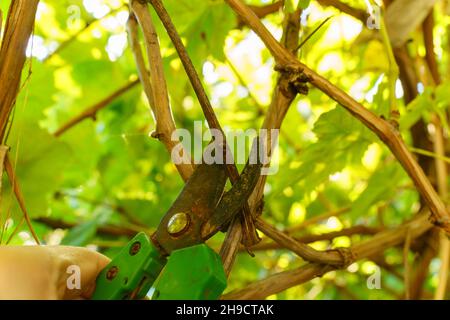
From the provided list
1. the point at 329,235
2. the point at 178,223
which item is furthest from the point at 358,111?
the point at 329,235

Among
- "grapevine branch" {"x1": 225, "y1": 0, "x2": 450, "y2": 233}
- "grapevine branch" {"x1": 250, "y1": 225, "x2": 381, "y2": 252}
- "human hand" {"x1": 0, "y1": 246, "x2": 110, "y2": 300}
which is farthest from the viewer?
"grapevine branch" {"x1": 250, "y1": 225, "x2": 381, "y2": 252}

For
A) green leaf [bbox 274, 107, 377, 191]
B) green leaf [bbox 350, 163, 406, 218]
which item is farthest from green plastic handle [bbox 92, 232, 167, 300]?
green leaf [bbox 350, 163, 406, 218]

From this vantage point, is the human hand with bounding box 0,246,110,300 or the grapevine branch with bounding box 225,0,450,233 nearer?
the human hand with bounding box 0,246,110,300

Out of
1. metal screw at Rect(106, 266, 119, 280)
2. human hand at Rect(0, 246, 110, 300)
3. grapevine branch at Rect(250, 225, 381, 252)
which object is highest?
grapevine branch at Rect(250, 225, 381, 252)

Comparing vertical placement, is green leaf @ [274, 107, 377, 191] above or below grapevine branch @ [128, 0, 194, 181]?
above

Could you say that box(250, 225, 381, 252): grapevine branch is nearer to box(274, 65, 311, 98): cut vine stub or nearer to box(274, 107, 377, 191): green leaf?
box(274, 107, 377, 191): green leaf

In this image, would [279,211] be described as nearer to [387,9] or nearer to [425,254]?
[425,254]

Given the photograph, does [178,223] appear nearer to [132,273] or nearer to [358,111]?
[132,273]

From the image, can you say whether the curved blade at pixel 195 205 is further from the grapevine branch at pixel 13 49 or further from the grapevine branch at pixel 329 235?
the grapevine branch at pixel 329 235
